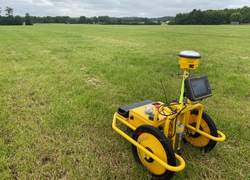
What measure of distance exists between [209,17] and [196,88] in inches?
2452

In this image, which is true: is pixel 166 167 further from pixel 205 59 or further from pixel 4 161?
pixel 205 59

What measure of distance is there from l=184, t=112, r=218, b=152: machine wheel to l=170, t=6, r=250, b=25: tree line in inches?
2342

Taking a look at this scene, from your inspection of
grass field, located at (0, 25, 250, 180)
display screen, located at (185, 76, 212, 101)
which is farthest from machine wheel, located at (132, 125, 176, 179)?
display screen, located at (185, 76, 212, 101)

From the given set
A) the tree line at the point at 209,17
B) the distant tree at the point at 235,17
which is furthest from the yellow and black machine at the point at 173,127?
the distant tree at the point at 235,17

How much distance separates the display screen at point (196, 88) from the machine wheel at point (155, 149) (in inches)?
17.7

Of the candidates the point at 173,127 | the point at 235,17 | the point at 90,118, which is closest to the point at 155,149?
the point at 173,127

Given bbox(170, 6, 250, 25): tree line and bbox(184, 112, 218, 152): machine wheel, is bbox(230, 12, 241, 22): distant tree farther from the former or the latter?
bbox(184, 112, 218, 152): machine wheel

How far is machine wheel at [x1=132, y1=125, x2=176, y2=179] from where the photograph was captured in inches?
88.0

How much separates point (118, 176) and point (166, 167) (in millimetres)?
561

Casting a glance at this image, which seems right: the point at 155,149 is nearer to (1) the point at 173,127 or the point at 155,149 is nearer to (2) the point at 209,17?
(1) the point at 173,127

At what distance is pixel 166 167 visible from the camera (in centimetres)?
215

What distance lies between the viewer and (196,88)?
238 centimetres

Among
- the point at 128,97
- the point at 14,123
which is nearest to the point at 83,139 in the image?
the point at 14,123

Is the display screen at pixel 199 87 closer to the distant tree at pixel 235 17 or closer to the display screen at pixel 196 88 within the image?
the display screen at pixel 196 88
